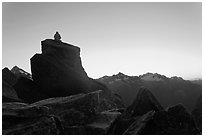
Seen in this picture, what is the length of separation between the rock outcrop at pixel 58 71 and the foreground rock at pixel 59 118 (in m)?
8.85

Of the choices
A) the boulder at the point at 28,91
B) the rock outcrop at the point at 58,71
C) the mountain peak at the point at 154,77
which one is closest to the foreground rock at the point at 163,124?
the rock outcrop at the point at 58,71

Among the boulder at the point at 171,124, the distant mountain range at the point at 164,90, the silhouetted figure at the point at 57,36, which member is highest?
the silhouetted figure at the point at 57,36

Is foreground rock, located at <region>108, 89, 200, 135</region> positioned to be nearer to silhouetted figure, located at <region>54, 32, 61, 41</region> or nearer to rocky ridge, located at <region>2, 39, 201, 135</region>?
rocky ridge, located at <region>2, 39, 201, 135</region>

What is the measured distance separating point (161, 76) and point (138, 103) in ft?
226

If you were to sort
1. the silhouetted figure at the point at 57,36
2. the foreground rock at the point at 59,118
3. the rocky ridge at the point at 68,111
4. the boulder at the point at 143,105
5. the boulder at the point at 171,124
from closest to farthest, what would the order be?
the foreground rock at the point at 59,118
the rocky ridge at the point at 68,111
the boulder at the point at 171,124
the boulder at the point at 143,105
the silhouetted figure at the point at 57,36

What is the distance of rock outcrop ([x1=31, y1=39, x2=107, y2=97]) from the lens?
2389 cm

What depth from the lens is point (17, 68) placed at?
2096 inches

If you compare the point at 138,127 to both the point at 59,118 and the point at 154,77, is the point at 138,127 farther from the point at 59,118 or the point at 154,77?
the point at 154,77

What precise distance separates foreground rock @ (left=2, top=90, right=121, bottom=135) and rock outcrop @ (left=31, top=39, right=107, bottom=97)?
8850 millimetres

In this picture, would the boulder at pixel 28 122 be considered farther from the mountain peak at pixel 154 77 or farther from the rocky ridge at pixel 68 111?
the mountain peak at pixel 154 77

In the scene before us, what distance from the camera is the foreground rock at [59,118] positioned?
11071 millimetres

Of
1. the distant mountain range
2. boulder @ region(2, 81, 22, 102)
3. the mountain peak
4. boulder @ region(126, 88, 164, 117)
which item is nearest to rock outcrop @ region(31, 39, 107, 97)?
boulder @ region(2, 81, 22, 102)

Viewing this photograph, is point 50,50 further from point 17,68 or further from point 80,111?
point 17,68

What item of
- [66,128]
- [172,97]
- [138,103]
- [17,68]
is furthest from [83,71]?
[172,97]
